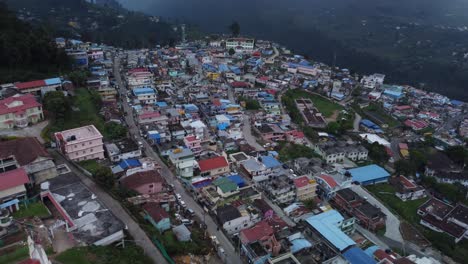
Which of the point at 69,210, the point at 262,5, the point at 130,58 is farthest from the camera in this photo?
the point at 262,5

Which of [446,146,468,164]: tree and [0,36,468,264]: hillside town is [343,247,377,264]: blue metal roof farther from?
[446,146,468,164]: tree

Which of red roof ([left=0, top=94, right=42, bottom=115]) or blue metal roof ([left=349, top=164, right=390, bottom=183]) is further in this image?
blue metal roof ([left=349, top=164, right=390, bottom=183])

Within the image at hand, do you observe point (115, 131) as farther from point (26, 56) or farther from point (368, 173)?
point (368, 173)

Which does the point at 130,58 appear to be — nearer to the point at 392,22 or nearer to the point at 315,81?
the point at 315,81

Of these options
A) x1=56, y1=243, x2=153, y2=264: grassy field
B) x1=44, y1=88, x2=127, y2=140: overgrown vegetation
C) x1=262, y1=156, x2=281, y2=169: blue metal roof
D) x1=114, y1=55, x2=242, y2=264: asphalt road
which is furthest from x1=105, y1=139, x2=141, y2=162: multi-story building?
x1=56, y1=243, x2=153, y2=264: grassy field

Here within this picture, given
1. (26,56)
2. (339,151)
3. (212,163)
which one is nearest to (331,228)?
(212,163)

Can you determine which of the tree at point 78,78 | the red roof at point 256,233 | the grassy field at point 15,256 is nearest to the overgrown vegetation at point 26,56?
the tree at point 78,78

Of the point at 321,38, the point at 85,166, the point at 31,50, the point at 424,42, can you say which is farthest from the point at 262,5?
the point at 85,166
